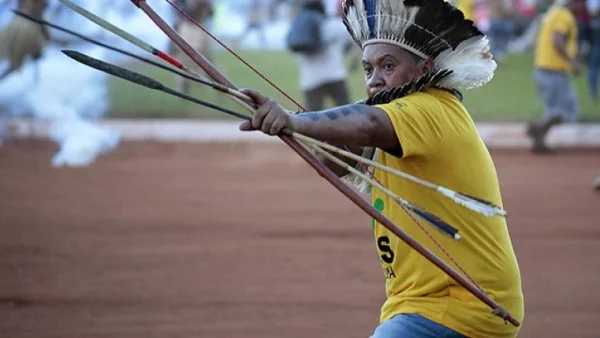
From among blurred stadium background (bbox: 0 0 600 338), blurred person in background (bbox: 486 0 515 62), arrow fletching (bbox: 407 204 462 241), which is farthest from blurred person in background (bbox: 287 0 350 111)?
blurred person in background (bbox: 486 0 515 62)

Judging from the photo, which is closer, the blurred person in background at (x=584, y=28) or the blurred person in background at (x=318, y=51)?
the blurred person in background at (x=318, y=51)

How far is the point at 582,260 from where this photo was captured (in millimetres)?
9383

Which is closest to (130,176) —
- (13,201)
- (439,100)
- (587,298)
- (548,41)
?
(13,201)

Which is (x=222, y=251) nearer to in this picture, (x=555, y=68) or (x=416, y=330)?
(x=416, y=330)

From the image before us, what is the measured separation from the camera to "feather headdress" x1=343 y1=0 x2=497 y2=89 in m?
4.14

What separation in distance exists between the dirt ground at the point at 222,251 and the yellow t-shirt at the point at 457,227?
3033 mm

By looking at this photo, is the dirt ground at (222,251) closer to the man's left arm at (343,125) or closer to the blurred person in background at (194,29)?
the man's left arm at (343,125)

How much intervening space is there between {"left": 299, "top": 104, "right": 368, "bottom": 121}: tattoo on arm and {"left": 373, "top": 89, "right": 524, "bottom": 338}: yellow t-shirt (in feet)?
0.58

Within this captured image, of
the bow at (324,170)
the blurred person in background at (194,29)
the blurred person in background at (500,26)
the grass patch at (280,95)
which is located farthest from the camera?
the blurred person in background at (500,26)

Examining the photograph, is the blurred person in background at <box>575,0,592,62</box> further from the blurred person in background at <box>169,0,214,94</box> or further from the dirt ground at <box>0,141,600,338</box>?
the dirt ground at <box>0,141,600,338</box>

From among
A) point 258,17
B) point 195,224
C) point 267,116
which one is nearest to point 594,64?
point 258,17

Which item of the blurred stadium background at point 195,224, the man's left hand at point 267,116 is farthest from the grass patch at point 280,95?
the man's left hand at point 267,116

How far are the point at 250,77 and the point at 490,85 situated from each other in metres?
5.16

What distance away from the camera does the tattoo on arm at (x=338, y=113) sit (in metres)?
3.69
